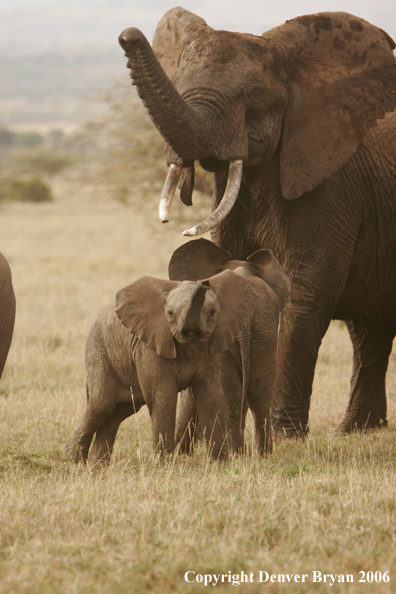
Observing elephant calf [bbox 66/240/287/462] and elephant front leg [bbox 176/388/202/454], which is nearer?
elephant calf [bbox 66/240/287/462]

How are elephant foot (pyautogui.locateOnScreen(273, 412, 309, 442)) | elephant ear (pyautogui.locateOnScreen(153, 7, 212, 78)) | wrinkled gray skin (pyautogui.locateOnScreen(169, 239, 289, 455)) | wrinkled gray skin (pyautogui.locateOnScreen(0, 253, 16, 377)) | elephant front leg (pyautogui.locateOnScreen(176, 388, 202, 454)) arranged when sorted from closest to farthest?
wrinkled gray skin (pyautogui.locateOnScreen(0, 253, 16, 377))
wrinkled gray skin (pyautogui.locateOnScreen(169, 239, 289, 455))
elephant front leg (pyautogui.locateOnScreen(176, 388, 202, 454))
elephant ear (pyautogui.locateOnScreen(153, 7, 212, 78))
elephant foot (pyautogui.locateOnScreen(273, 412, 309, 442))

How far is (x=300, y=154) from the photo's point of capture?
5.78 metres

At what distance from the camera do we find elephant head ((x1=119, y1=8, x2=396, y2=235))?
5.07 meters

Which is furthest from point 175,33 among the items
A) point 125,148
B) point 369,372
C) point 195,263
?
point 125,148

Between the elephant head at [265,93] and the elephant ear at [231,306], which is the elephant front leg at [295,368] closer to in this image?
the elephant head at [265,93]

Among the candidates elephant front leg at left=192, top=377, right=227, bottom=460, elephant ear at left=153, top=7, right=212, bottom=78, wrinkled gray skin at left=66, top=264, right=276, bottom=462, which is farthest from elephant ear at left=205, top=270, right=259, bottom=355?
elephant ear at left=153, top=7, right=212, bottom=78

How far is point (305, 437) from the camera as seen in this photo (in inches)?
243

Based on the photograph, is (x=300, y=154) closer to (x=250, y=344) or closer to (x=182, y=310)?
(x=250, y=344)

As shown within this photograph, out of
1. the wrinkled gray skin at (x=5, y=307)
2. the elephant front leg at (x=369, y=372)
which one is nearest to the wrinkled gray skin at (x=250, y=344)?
the wrinkled gray skin at (x=5, y=307)

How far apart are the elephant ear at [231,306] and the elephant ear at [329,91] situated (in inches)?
43.2

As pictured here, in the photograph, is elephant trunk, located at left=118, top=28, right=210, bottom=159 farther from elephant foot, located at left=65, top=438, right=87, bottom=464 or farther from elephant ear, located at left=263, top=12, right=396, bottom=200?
elephant foot, located at left=65, top=438, right=87, bottom=464

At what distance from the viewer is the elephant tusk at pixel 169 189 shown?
505 cm

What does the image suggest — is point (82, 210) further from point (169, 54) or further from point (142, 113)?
point (169, 54)

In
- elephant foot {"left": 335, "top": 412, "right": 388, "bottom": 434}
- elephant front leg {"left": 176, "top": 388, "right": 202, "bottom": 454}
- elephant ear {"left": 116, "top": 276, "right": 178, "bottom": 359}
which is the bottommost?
elephant foot {"left": 335, "top": 412, "right": 388, "bottom": 434}
